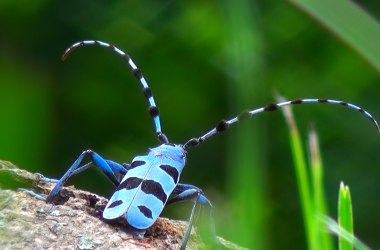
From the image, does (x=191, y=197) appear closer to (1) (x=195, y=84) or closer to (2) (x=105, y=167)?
(2) (x=105, y=167)

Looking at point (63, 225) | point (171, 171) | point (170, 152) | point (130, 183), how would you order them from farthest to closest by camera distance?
point (170, 152), point (171, 171), point (130, 183), point (63, 225)

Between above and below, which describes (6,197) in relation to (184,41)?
below

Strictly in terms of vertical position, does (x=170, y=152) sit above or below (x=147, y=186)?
above

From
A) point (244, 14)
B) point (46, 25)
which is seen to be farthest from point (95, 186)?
point (244, 14)

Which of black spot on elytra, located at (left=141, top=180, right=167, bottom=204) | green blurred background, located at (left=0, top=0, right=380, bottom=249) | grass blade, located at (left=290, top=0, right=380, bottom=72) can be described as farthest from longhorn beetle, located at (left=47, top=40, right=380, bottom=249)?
green blurred background, located at (left=0, top=0, right=380, bottom=249)

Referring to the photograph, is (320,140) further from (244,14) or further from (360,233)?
(244,14)

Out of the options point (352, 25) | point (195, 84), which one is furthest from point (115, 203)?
point (195, 84)
